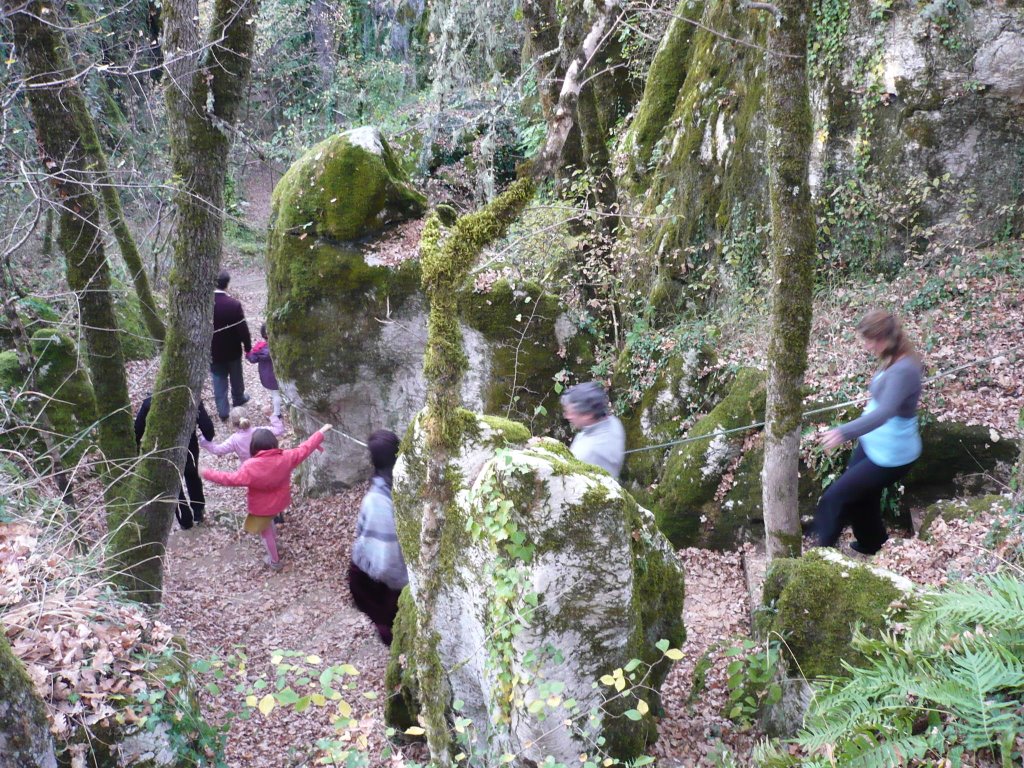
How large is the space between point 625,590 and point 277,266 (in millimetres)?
7669

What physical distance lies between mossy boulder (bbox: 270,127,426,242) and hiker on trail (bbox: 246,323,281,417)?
1.83m

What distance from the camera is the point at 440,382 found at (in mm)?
3791

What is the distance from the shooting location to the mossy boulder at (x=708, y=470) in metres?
7.27

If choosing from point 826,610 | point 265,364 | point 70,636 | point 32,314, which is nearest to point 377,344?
point 265,364

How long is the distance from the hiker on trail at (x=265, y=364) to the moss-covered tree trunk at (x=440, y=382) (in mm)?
6839

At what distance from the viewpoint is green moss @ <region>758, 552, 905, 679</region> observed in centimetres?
401

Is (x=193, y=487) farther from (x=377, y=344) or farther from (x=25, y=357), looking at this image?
(x=377, y=344)

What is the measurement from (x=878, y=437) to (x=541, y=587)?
2.87m

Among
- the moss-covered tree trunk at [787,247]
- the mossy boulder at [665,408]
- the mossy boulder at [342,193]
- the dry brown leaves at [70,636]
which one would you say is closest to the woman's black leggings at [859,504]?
the moss-covered tree trunk at [787,247]

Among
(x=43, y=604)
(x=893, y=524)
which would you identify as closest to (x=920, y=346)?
(x=893, y=524)

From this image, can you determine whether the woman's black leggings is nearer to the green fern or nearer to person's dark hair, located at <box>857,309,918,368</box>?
person's dark hair, located at <box>857,309,918,368</box>

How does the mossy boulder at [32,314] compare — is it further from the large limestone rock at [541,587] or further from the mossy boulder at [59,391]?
the large limestone rock at [541,587]

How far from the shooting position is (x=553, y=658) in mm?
3838

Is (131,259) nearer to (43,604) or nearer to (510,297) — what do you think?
(510,297)
